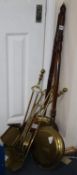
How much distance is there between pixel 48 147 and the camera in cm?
167

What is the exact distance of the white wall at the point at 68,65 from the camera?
1.62 m

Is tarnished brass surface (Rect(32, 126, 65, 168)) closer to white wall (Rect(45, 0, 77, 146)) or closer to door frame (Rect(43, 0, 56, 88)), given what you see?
white wall (Rect(45, 0, 77, 146))

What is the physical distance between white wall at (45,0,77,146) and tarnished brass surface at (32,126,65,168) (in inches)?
7.0

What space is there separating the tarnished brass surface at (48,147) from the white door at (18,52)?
317 mm

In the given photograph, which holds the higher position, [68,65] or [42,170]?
[68,65]

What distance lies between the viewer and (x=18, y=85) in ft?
6.06

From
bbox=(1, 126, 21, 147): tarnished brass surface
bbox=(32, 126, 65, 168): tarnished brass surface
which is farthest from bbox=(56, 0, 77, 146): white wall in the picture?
bbox=(1, 126, 21, 147): tarnished brass surface

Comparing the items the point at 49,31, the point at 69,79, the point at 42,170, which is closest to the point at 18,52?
the point at 49,31

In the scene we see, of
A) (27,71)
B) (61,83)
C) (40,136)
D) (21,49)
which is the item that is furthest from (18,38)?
(40,136)

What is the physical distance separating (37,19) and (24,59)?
289 mm

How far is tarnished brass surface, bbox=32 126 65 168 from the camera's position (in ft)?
5.44

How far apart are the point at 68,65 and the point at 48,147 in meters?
0.56

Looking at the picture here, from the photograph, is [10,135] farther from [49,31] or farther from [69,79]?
[49,31]

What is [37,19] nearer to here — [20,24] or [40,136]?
[20,24]
